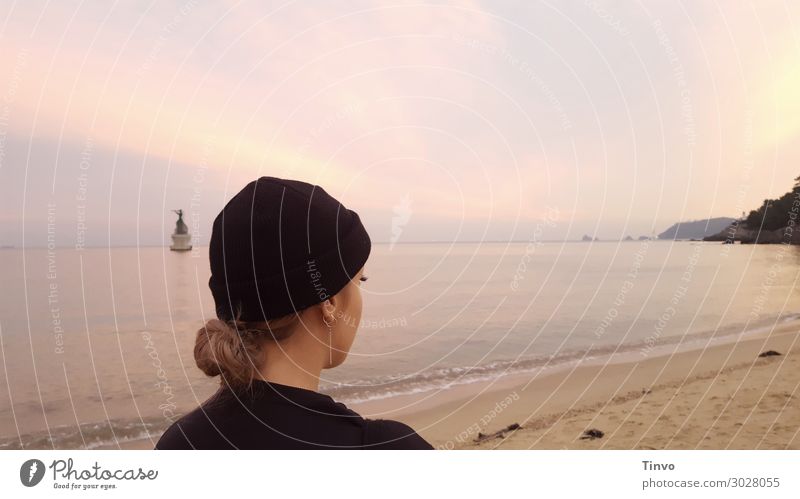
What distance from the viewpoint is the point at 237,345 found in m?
1.42

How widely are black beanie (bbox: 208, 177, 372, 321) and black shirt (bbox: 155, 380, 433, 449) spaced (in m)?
0.20

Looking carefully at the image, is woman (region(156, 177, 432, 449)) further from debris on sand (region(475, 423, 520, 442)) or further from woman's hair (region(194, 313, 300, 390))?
debris on sand (region(475, 423, 520, 442))

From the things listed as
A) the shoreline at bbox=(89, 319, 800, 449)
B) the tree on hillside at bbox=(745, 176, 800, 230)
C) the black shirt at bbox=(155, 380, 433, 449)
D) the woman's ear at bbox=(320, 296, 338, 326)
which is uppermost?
the tree on hillside at bbox=(745, 176, 800, 230)

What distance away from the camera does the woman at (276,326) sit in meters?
1.31

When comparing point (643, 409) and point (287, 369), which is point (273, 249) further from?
point (643, 409)

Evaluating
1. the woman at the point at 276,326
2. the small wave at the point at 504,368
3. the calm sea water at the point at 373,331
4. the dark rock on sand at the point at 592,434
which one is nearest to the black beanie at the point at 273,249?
the woman at the point at 276,326

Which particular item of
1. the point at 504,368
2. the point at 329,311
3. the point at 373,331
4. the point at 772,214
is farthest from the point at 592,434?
the point at 373,331

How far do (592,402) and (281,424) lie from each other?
15.6ft

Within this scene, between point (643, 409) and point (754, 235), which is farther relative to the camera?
point (754, 235)

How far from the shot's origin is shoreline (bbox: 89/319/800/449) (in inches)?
180

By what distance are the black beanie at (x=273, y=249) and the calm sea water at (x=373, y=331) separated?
381 centimetres

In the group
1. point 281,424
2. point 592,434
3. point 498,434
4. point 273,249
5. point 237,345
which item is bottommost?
point 498,434

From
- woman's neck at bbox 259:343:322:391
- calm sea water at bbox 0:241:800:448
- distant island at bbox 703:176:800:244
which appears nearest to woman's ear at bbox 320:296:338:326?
woman's neck at bbox 259:343:322:391
